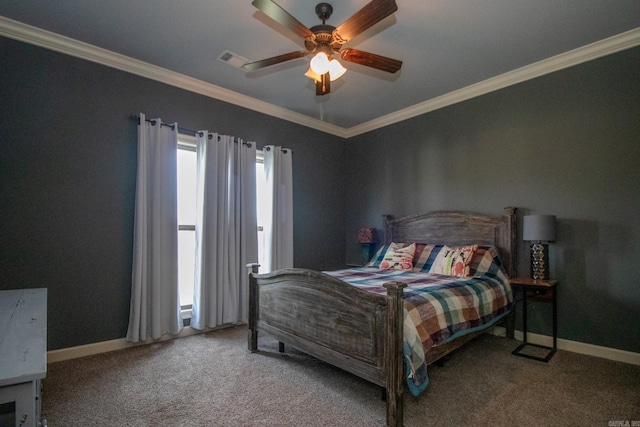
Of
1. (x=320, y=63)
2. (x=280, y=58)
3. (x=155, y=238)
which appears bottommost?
(x=155, y=238)

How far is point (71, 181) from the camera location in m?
2.79

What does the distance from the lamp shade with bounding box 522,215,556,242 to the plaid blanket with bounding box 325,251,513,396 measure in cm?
48

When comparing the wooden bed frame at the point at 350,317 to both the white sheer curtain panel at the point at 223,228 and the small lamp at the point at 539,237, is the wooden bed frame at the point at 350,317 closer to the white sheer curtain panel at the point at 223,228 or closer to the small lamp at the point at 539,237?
the small lamp at the point at 539,237

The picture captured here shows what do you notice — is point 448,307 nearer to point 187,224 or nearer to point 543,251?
point 543,251

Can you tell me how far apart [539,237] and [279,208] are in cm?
292

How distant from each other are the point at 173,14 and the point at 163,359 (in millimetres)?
2908

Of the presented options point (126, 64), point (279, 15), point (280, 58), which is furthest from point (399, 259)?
point (126, 64)

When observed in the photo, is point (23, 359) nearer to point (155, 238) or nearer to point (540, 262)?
point (155, 238)

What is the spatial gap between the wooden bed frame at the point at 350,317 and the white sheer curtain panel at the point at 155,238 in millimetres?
936

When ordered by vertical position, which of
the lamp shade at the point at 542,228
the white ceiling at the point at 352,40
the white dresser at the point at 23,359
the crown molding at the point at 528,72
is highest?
the white ceiling at the point at 352,40

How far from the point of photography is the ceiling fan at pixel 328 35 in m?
1.79

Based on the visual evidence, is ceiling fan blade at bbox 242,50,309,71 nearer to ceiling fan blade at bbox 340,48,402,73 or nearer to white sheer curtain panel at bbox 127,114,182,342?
ceiling fan blade at bbox 340,48,402,73

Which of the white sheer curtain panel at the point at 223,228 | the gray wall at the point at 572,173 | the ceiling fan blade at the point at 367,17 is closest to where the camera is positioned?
the ceiling fan blade at the point at 367,17

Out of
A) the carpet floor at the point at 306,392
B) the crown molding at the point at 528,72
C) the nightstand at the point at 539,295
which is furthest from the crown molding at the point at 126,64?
the nightstand at the point at 539,295
